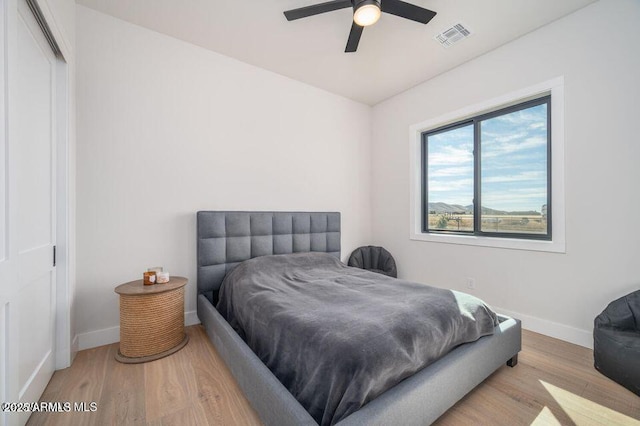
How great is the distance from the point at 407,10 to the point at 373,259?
2.90 metres

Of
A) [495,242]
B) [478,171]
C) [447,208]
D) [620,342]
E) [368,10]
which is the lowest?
[620,342]

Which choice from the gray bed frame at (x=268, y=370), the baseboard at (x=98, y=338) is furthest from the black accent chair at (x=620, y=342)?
the baseboard at (x=98, y=338)

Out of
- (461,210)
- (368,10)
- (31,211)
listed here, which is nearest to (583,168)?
(461,210)

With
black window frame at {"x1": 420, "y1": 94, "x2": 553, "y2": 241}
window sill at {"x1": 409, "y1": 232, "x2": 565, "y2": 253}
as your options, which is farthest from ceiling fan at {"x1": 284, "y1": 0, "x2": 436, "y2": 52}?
window sill at {"x1": 409, "y1": 232, "x2": 565, "y2": 253}

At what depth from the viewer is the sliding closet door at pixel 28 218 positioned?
1.18m

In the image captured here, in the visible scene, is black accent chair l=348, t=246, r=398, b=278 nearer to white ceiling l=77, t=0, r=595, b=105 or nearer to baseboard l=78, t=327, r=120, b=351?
white ceiling l=77, t=0, r=595, b=105

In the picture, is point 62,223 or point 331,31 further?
point 331,31

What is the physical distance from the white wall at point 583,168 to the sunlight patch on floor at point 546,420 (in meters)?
1.20

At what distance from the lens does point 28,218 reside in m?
1.48

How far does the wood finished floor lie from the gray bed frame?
0.11 m

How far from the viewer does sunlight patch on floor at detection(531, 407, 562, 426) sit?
1400mm

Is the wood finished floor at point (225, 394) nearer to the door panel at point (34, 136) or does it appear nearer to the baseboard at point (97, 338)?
the baseboard at point (97, 338)

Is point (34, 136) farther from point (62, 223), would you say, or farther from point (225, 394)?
point (225, 394)

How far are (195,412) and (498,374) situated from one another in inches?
78.1
